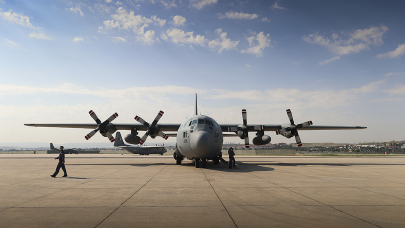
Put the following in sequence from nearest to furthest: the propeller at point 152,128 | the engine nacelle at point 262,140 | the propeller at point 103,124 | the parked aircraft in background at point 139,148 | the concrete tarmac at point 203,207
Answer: the concrete tarmac at point 203,207
the propeller at point 152,128
the propeller at point 103,124
the engine nacelle at point 262,140
the parked aircraft in background at point 139,148

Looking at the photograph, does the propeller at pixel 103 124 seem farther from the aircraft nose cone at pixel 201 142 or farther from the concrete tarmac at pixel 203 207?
the concrete tarmac at pixel 203 207

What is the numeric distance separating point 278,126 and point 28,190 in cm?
2387

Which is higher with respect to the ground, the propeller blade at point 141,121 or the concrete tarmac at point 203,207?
the propeller blade at point 141,121

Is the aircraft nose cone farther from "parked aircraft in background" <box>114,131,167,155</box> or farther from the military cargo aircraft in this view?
"parked aircraft in background" <box>114,131,167,155</box>

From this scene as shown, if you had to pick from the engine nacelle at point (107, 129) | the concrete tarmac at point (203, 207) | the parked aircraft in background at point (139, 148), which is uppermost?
the engine nacelle at point (107, 129)

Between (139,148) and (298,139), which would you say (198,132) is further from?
(139,148)

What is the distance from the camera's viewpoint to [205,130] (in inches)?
639

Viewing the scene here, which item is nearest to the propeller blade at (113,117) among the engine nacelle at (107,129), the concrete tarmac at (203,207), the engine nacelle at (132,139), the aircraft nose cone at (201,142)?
the engine nacelle at (107,129)

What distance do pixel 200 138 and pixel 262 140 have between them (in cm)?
1190

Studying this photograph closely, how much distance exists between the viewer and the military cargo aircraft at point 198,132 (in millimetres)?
15922

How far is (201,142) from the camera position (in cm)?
1518

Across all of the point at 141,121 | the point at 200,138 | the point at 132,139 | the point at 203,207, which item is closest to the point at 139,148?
the point at 132,139

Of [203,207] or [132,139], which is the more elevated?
[132,139]

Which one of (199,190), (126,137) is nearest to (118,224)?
(199,190)
